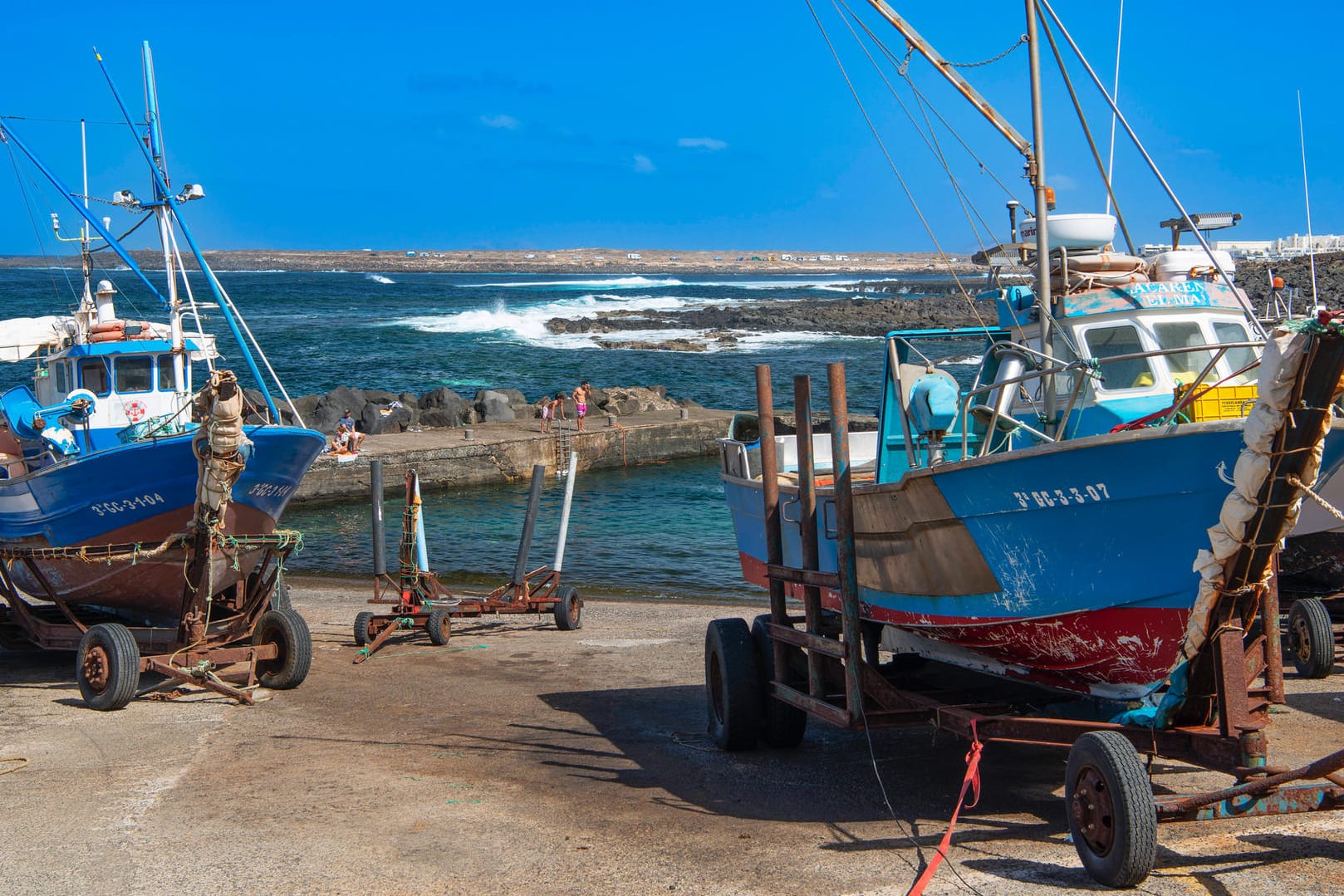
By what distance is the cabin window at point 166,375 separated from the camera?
1459 centimetres

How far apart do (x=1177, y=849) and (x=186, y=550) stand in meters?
7.80

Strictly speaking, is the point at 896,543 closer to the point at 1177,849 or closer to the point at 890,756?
the point at 890,756

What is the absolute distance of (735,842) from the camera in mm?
6254

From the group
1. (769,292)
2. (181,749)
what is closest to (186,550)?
(181,749)

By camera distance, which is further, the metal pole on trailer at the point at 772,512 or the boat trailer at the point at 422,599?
the boat trailer at the point at 422,599

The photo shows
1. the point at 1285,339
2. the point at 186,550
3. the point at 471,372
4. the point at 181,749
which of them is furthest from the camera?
the point at 471,372

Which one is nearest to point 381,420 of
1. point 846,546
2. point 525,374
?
point 525,374

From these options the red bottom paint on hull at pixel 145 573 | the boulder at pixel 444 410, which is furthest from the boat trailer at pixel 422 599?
the boulder at pixel 444 410

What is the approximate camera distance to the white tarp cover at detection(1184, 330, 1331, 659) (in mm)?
4645

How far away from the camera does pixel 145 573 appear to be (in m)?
11.0

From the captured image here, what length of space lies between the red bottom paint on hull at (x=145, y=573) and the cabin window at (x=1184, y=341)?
756cm

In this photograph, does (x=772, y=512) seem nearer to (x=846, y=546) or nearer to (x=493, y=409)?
(x=846, y=546)

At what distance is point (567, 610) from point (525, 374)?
44.7 meters

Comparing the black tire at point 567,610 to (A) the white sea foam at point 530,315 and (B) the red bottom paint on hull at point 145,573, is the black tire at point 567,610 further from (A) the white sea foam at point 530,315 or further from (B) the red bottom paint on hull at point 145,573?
(A) the white sea foam at point 530,315
